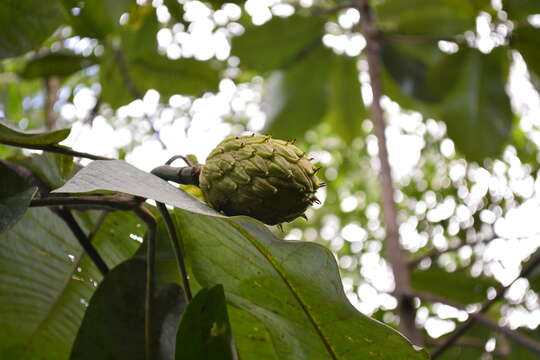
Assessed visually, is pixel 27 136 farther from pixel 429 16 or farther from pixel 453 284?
pixel 429 16

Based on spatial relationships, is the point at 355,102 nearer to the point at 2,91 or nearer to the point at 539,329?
the point at 539,329

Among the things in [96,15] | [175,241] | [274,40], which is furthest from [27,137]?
[274,40]

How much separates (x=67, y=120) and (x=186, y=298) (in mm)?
2688

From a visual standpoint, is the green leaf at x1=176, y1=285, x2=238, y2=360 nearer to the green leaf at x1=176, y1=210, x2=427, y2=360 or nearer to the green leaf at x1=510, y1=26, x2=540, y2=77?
the green leaf at x1=176, y1=210, x2=427, y2=360

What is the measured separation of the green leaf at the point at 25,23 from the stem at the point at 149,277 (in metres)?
0.44

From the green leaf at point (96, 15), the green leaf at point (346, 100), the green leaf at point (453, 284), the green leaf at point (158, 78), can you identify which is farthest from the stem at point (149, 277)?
the green leaf at point (346, 100)

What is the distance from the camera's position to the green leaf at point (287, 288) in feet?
2.50

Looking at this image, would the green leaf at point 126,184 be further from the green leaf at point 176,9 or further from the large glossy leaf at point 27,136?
the green leaf at point 176,9

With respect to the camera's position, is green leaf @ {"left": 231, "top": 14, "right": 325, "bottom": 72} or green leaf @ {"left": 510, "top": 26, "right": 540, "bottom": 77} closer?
green leaf @ {"left": 510, "top": 26, "right": 540, "bottom": 77}

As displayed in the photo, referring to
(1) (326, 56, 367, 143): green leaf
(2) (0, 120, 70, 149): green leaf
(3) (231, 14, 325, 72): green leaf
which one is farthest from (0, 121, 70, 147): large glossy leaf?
(1) (326, 56, 367, 143): green leaf

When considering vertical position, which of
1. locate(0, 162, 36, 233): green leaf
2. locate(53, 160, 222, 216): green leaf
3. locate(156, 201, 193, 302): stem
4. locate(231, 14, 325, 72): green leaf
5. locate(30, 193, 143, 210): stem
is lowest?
locate(231, 14, 325, 72): green leaf

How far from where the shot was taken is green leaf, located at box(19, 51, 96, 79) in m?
1.84

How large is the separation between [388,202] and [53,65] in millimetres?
1048

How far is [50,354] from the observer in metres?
0.99
